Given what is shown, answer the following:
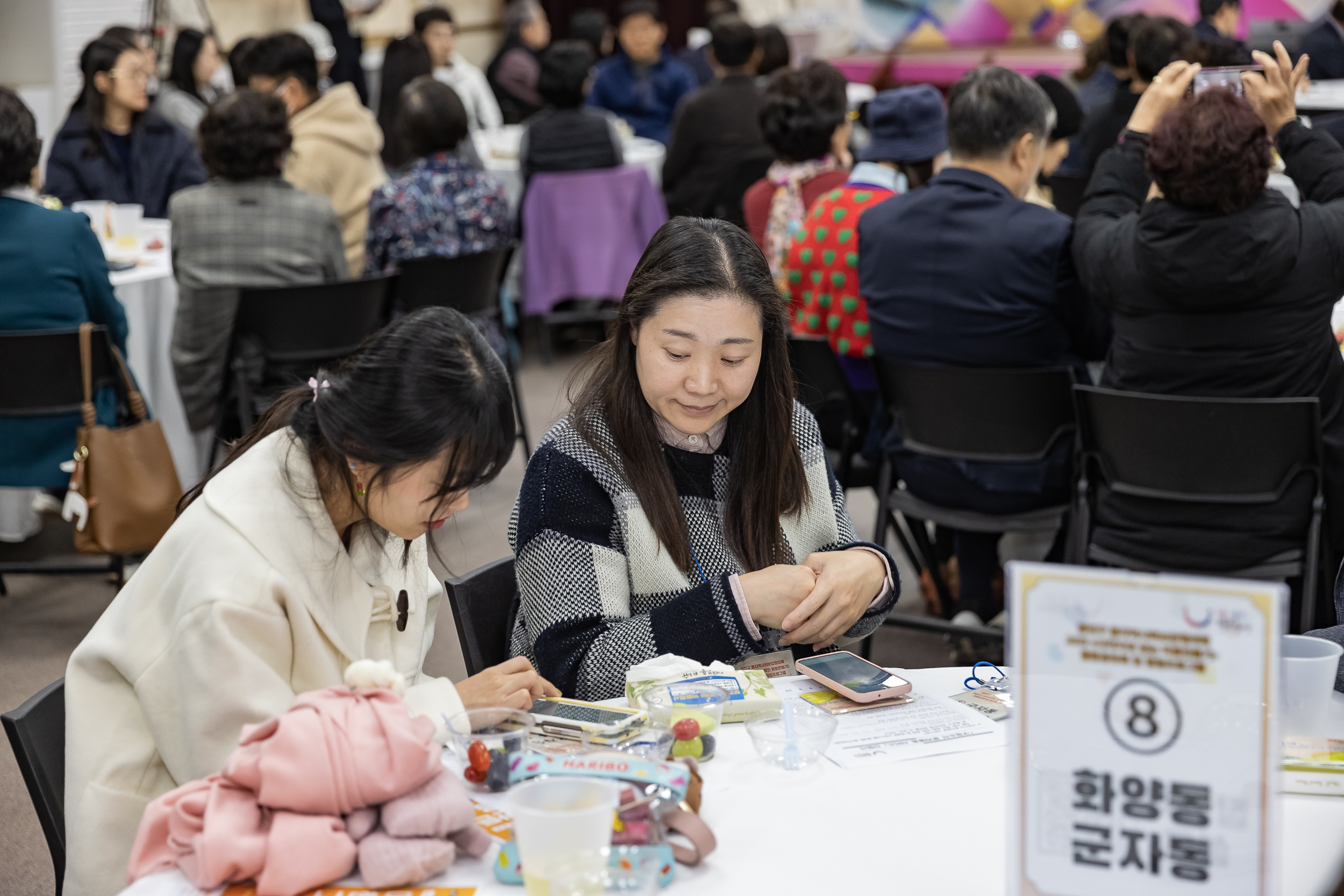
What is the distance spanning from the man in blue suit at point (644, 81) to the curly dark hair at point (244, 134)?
13.3 ft

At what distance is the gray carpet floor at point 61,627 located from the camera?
98.4 inches

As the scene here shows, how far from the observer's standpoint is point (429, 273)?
4.05 m

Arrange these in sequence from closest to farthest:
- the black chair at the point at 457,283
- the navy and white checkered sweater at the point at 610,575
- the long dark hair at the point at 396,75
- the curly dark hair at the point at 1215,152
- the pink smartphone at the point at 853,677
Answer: the pink smartphone at the point at 853,677 → the navy and white checkered sweater at the point at 610,575 → the curly dark hair at the point at 1215,152 → the black chair at the point at 457,283 → the long dark hair at the point at 396,75

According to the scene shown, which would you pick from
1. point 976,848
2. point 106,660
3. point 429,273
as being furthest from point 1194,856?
point 429,273

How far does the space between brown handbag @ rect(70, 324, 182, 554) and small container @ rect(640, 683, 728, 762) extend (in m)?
1.99

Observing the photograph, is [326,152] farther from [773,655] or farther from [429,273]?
[773,655]

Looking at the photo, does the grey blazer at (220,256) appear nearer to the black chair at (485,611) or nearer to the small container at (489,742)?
the black chair at (485,611)

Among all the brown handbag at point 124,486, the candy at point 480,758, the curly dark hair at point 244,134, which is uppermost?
the curly dark hair at point 244,134

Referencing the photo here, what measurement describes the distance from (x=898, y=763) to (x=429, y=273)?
2.98m

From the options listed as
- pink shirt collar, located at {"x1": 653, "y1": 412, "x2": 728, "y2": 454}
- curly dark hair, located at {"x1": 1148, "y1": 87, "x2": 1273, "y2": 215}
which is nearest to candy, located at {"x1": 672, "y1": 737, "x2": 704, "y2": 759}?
pink shirt collar, located at {"x1": 653, "y1": 412, "x2": 728, "y2": 454}

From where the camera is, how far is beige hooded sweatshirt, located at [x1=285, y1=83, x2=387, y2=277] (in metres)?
4.90

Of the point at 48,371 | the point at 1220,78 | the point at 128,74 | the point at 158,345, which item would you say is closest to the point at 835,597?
the point at 1220,78

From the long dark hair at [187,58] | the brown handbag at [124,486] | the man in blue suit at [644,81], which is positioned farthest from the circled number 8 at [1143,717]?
the man in blue suit at [644,81]

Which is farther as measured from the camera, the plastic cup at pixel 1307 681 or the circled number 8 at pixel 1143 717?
the plastic cup at pixel 1307 681
